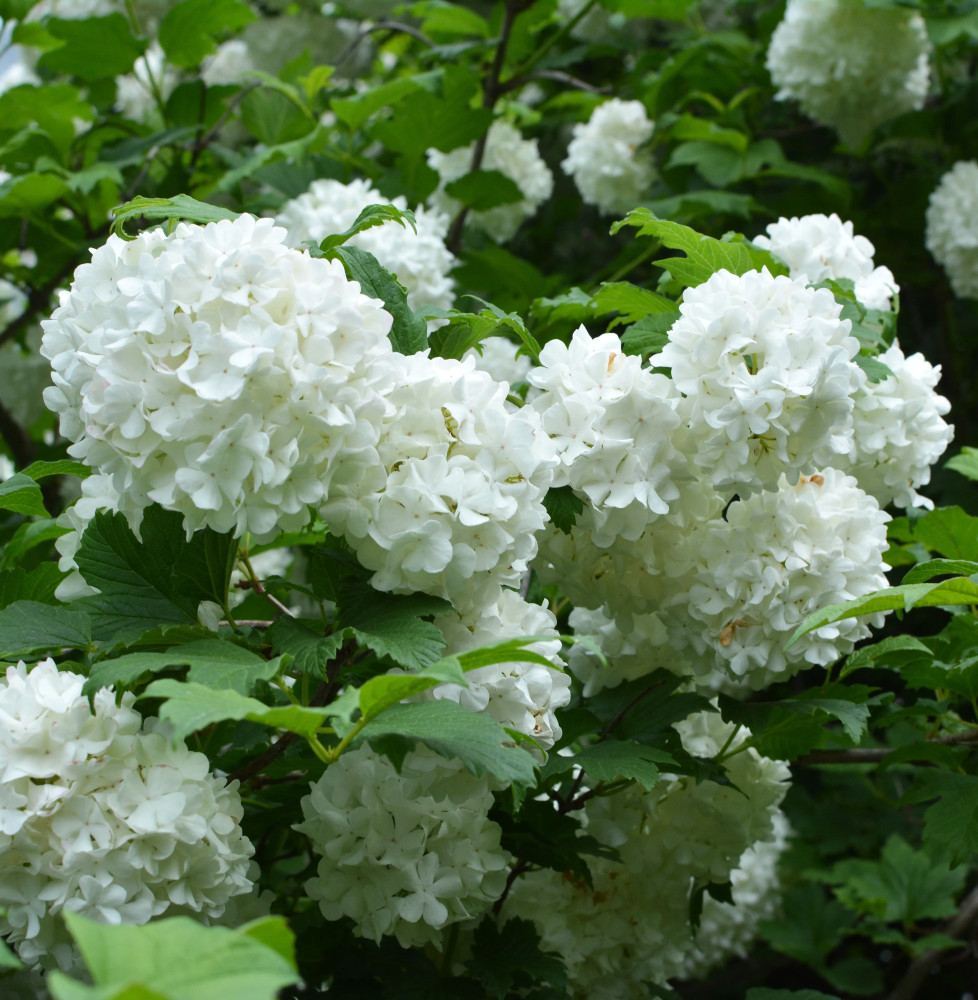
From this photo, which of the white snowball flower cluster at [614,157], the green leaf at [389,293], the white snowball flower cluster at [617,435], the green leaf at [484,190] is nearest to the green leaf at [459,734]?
the white snowball flower cluster at [617,435]

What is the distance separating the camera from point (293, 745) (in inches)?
54.6

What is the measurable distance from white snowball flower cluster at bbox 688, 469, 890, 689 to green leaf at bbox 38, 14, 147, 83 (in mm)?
2122

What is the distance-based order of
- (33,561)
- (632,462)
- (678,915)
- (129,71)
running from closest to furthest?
(632,462)
(678,915)
(33,561)
(129,71)

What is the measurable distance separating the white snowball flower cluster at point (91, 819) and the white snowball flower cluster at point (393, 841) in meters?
0.14

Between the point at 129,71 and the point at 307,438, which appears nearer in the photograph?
the point at 307,438

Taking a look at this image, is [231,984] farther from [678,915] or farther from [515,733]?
[678,915]

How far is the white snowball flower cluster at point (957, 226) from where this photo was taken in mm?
2811

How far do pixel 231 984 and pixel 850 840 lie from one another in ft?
9.62

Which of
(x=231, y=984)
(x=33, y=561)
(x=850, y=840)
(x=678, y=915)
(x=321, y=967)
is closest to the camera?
(x=231, y=984)

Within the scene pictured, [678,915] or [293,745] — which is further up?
[293,745]

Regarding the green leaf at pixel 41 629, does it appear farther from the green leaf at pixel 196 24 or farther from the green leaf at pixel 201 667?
the green leaf at pixel 196 24

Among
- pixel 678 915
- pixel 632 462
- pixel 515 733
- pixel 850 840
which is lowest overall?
pixel 850 840

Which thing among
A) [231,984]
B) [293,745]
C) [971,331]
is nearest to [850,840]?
[971,331]

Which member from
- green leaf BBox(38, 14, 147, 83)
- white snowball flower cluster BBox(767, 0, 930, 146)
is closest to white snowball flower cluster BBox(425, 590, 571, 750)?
green leaf BBox(38, 14, 147, 83)
